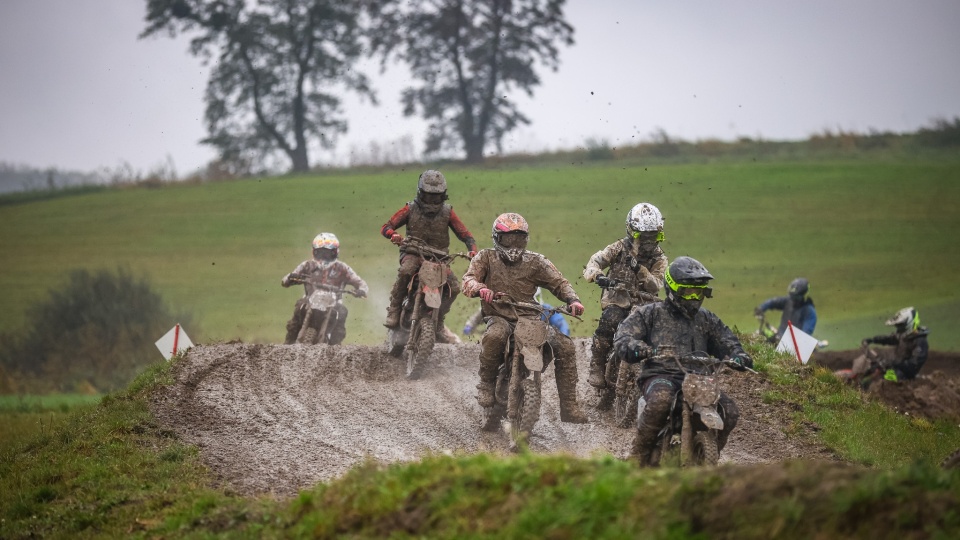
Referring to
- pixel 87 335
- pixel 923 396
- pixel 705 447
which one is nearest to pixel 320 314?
pixel 923 396

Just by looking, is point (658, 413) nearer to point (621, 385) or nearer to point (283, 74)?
point (621, 385)

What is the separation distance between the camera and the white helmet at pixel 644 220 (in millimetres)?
14648

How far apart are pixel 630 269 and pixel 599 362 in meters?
1.24

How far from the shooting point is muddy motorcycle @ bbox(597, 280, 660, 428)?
45.8 feet

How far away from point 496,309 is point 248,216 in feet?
118

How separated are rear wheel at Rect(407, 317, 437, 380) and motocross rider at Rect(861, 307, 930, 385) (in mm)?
8616

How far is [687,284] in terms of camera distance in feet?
34.5

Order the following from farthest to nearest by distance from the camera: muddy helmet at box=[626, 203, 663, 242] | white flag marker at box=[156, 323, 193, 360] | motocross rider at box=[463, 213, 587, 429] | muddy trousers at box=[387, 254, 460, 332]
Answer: white flag marker at box=[156, 323, 193, 360], muddy trousers at box=[387, 254, 460, 332], muddy helmet at box=[626, 203, 663, 242], motocross rider at box=[463, 213, 587, 429]

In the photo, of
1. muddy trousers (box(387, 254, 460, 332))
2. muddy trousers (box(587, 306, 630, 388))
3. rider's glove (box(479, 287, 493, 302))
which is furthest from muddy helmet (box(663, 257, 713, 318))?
muddy trousers (box(387, 254, 460, 332))

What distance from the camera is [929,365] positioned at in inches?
993

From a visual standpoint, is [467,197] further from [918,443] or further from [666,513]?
[666,513]

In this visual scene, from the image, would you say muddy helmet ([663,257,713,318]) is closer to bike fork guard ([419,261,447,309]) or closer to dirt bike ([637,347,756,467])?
dirt bike ([637,347,756,467])

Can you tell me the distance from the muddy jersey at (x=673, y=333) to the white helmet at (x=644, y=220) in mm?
3928

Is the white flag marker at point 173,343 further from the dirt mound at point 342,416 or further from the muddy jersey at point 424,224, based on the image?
the muddy jersey at point 424,224
